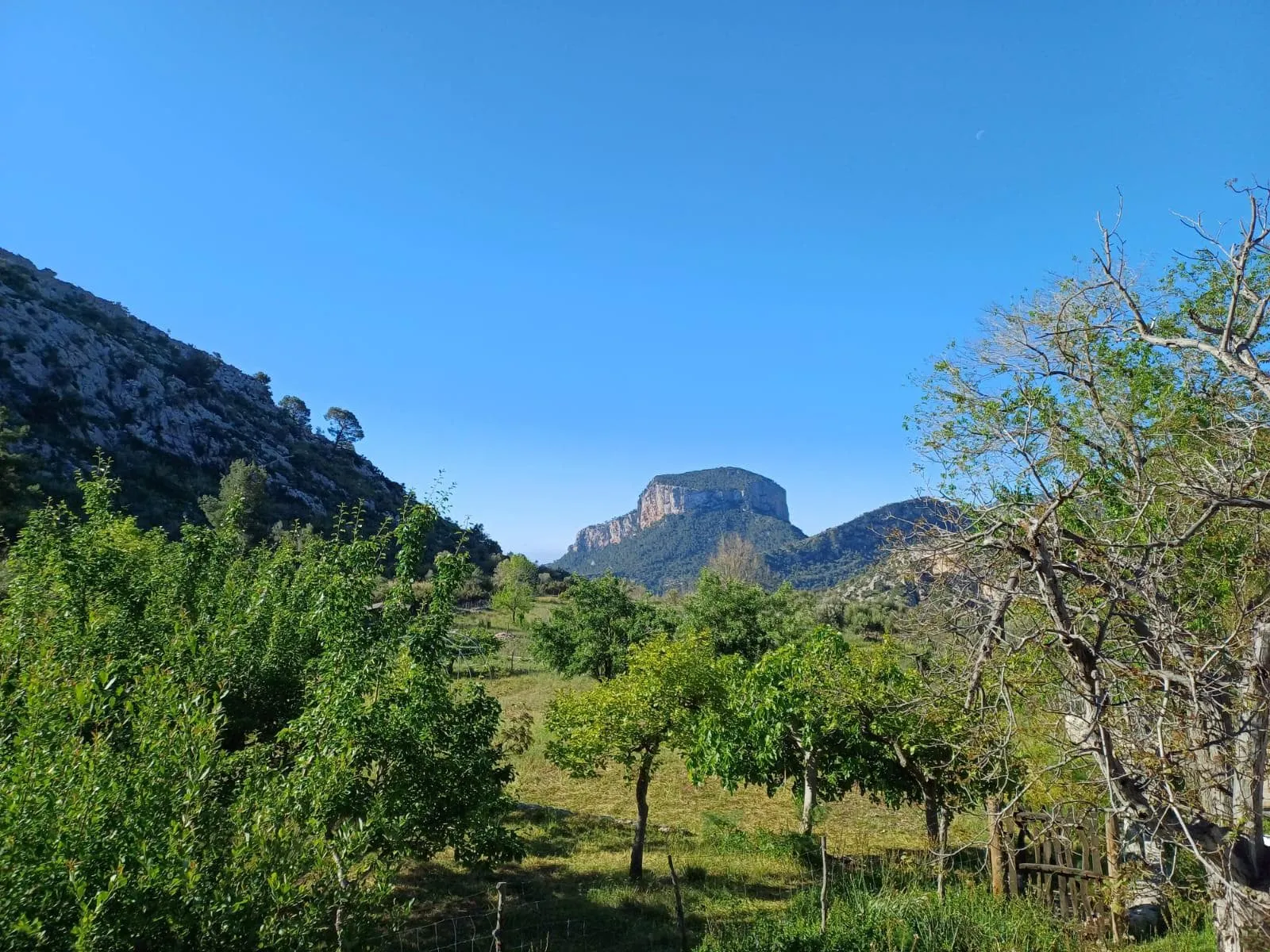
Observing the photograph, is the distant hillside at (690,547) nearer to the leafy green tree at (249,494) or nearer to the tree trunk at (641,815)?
the leafy green tree at (249,494)

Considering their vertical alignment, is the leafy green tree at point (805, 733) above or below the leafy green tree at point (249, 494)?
below

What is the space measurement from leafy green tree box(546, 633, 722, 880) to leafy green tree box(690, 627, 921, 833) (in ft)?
2.21

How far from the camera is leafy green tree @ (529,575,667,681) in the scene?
32406mm

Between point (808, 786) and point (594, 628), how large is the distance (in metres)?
19.7

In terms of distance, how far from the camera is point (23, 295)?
213 feet

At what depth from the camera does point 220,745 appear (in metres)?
5.86

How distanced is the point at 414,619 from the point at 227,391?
91.5 m

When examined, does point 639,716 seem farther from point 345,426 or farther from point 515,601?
point 345,426

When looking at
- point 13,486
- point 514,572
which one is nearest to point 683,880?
point 13,486

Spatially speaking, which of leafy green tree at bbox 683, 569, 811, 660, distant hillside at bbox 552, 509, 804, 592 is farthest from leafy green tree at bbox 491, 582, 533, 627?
distant hillside at bbox 552, 509, 804, 592

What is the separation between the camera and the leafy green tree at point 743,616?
2903 cm

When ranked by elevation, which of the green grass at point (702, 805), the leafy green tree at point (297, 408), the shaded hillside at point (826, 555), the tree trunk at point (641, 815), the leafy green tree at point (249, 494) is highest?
the leafy green tree at point (297, 408)

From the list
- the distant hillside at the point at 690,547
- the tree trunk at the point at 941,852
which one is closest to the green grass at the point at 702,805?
the tree trunk at the point at 941,852

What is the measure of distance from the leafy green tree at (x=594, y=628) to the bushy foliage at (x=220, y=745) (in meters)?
20.8
